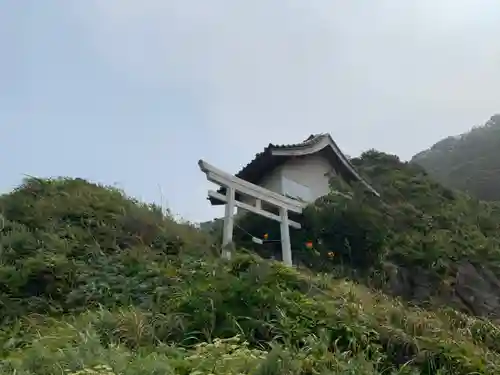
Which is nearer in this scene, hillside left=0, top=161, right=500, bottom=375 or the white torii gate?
hillside left=0, top=161, right=500, bottom=375

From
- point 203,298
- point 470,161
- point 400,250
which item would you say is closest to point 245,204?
point 400,250

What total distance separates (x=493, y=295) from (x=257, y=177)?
17.3ft

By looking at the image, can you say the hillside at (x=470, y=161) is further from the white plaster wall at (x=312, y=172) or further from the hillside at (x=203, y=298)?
the hillside at (x=203, y=298)

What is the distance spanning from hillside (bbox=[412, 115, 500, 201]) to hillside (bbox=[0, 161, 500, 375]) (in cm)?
1067

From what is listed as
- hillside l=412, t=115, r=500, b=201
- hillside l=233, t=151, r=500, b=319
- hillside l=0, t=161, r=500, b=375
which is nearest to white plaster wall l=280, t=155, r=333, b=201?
hillside l=233, t=151, r=500, b=319

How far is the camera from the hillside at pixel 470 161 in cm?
2345

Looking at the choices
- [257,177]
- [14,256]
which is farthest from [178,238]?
[257,177]

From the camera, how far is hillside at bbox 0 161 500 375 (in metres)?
5.49

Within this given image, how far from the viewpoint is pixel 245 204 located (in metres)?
11.8

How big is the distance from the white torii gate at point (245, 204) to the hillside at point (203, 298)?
1.35 feet

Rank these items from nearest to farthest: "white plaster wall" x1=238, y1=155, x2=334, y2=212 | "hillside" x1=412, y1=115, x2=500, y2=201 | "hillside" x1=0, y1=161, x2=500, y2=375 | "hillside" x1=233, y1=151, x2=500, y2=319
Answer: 1. "hillside" x1=0, y1=161, x2=500, y2=375
2. "hillside" x1=233, y1=151, x2=500, y2=319
3. "white plaster wall" x1=238, y1=155, x2=334, y2=212
4. "hillside" x1=412, y1=115, x2=500, y2=201

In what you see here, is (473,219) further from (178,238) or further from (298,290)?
(298,290)

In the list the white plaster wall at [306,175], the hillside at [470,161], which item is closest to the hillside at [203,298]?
the white plaster wall at [306,175]

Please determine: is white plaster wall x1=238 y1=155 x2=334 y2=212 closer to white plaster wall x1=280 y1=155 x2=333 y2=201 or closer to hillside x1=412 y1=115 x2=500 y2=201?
white plaster wall x1=280 y1=155 x2=333 y2=201
